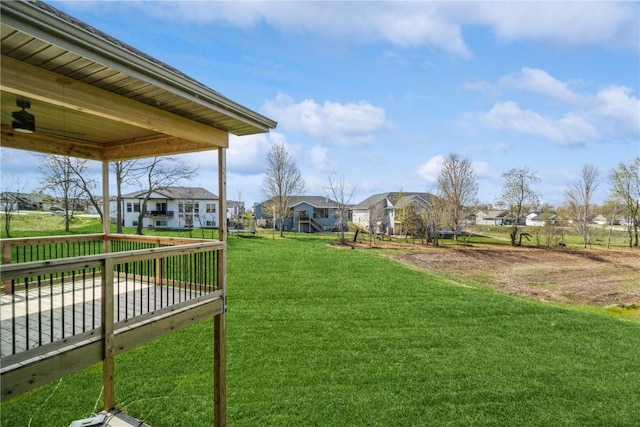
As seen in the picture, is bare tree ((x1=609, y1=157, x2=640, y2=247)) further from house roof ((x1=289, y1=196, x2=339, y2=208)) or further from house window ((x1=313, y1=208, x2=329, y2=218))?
house window ((x1=313, y1=208, x2=329, y2=218))

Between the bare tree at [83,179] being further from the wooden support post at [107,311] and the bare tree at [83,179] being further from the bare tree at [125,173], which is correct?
the wooden support post at [107,311]

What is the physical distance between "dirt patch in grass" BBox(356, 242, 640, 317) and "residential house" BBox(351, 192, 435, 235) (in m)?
5.40

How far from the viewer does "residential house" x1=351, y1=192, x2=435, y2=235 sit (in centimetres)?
2784

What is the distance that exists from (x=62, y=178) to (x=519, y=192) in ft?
106

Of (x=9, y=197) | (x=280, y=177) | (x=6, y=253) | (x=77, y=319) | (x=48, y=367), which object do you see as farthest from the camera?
(x=280, y=177)

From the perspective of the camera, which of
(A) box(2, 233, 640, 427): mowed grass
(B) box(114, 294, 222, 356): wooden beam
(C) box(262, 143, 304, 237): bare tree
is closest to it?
(B) box(114, 294, 222, 356): wooden beam

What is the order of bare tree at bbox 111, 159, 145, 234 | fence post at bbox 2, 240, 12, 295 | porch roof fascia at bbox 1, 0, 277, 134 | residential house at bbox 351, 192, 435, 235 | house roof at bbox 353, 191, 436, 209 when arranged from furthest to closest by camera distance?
1. house roof at bbox 353, 191, 436, 209
2. residential house at bbox 351, 192, 435, 235
3. bare tree at bbox 111, 159, 145, 234
4. fence post at bbox 2, 240, 12, 295
5. porch roof fascia at bbox 1, 0, 277, 134

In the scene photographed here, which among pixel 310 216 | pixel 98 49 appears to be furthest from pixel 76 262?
pixel 310 216

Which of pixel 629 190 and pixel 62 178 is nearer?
pixel 62 178

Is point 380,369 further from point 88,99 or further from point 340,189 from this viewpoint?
point 340,189

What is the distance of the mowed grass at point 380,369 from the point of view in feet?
16.9

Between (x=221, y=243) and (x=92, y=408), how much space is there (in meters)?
3.64

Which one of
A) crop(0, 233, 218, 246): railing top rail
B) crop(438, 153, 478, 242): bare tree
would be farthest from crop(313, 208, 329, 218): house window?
crop(0, 233, 218, 246): railing top rail

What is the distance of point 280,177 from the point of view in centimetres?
2961
